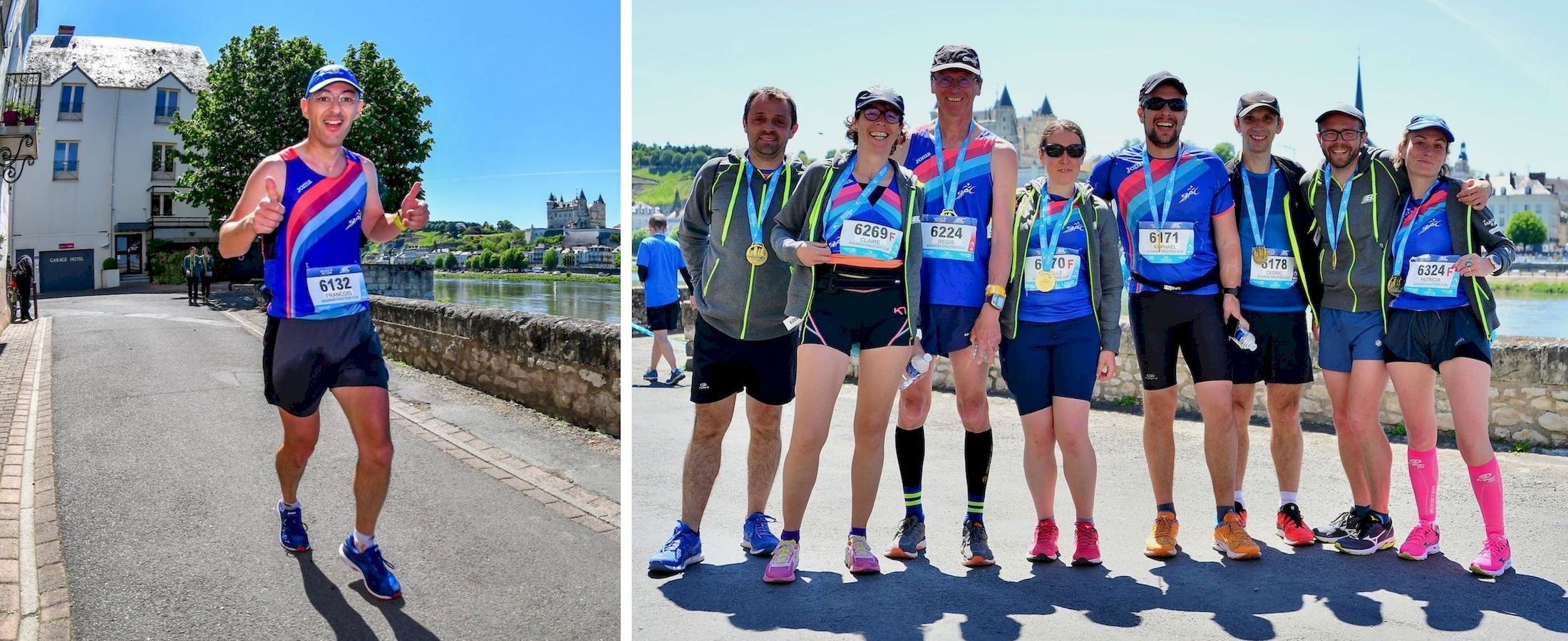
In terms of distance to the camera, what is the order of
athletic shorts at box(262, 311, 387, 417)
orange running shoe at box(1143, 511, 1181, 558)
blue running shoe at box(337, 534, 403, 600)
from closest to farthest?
athletic shorts at box(262, 311, 387, 417) → blue running shoe at box(337, 534, 403, 600) → orange running shoe at box(1143, 511, 1181, 558)

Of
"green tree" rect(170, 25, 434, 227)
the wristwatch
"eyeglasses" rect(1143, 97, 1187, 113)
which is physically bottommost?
the wristwatch

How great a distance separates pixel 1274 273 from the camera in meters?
4.67

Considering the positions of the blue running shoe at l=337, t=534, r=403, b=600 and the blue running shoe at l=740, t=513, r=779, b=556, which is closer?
the blue running shoe at l=337, t=534, r=403, b=600

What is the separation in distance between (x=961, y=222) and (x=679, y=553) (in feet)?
5.07

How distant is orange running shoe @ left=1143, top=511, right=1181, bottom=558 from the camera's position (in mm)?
4473

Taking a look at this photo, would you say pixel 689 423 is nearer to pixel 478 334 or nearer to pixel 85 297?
pixel 478 334

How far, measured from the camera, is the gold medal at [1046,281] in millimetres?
4262

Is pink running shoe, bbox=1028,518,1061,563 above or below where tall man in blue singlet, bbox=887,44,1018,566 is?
below

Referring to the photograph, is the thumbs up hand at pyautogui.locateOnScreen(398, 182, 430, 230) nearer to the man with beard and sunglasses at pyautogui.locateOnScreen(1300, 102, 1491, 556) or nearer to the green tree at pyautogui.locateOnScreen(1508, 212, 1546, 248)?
the man with beard and sunglasses at pyautogui.locateOnScreen(1300, 102, 1491, 556)

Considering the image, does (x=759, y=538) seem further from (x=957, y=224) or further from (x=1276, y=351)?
(x=1276, y=351)

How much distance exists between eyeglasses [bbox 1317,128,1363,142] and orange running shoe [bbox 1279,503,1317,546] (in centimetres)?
148

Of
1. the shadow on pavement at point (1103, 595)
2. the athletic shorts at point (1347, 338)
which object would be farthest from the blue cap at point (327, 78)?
the athletic shorts at point (1347, 338)

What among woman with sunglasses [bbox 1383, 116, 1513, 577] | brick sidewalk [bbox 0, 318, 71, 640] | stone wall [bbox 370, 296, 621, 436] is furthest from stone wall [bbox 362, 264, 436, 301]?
woman with sunglasses [bbox 1383, 116, 1513, 577]

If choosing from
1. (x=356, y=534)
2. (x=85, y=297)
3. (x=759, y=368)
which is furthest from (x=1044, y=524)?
(x=85, y=297)
